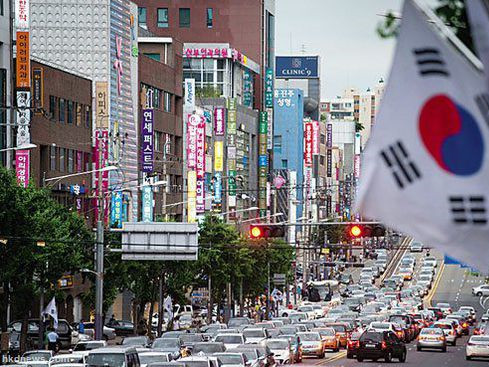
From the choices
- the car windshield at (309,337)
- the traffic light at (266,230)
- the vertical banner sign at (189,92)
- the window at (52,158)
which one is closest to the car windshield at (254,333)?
the car windshield at (309,337)

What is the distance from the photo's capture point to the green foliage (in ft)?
184

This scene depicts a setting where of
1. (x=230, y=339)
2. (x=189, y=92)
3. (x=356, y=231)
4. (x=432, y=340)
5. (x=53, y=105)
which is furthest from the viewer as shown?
(x=189, y=92)

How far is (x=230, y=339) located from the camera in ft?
203

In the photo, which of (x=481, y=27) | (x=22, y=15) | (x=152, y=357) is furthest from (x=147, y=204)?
(x=481, y=27)

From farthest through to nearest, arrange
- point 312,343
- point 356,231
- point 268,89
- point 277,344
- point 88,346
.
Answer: point 268,89 < point 312,343 < point 277,344 < point 88,346 < point 356,231

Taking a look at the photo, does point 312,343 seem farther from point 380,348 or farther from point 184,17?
point 184,17

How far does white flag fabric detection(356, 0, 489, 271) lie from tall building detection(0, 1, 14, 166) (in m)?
68.6

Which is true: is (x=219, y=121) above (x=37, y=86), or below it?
above

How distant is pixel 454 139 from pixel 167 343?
156 feet

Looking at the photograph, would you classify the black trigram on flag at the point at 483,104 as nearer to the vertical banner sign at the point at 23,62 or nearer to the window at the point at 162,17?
the vertical banner sign at the point at 23,62

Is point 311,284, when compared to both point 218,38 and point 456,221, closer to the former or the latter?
point 218,38

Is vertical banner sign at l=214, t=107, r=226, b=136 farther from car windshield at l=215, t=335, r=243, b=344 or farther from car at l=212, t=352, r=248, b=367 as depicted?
car at l=212, t=352, r=248, b=367

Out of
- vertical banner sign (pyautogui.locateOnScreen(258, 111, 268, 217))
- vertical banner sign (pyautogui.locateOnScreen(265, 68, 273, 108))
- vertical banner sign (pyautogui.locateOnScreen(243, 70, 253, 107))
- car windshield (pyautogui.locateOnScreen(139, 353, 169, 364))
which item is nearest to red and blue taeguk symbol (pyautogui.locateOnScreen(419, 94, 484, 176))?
car windshield (pyautogui.locateOnScreen(139, 353, 169, 364))

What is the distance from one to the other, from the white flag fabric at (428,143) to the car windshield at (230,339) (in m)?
50.4
